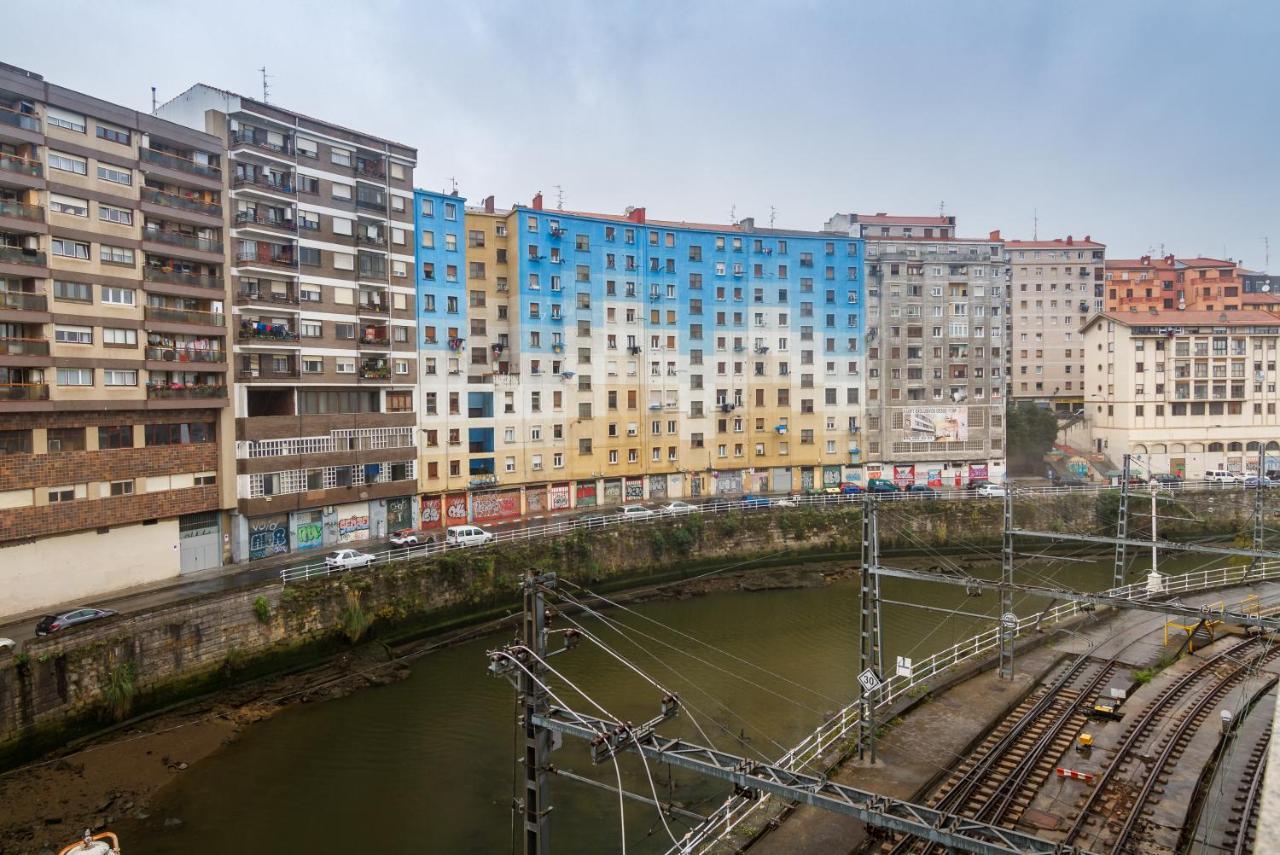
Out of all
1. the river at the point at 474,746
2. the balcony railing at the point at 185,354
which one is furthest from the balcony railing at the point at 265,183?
the river at the point at 474,746

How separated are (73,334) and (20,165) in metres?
7.15

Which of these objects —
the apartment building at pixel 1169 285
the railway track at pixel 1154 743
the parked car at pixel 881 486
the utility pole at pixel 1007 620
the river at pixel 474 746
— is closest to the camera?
the railway track at pixel 1154 743

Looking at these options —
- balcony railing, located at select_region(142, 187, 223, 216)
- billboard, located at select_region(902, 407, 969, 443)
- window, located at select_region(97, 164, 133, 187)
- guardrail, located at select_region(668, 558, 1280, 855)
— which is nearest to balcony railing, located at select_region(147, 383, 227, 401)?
balcony railing, located at select_region(142, 187, 223, 216)

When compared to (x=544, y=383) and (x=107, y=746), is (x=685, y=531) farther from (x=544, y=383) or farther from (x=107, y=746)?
(x=107, y=746)

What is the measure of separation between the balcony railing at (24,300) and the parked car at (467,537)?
819 inches

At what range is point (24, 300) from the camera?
34.6m

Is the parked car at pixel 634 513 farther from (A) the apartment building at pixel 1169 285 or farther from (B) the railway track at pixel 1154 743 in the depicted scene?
(A) the apartment building at pixel 1169 285

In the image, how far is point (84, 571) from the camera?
120ft

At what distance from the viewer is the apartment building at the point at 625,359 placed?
5456 centimetres

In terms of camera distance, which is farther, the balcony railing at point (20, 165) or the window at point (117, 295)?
the window at point (117, 295)

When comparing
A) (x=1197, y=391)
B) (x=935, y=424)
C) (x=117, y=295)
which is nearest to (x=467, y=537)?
(x=117, y=295)

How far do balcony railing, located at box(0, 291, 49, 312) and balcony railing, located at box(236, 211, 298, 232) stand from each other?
35.1ft

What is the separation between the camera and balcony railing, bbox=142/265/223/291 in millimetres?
39562

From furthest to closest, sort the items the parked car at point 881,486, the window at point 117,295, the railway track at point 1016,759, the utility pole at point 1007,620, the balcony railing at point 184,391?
the parked car at point 881,486 < the balcony railing at point 184,391 < the window at point 117,295 < the utility pole at point 1007,620 < the railway track at point 1016,759
